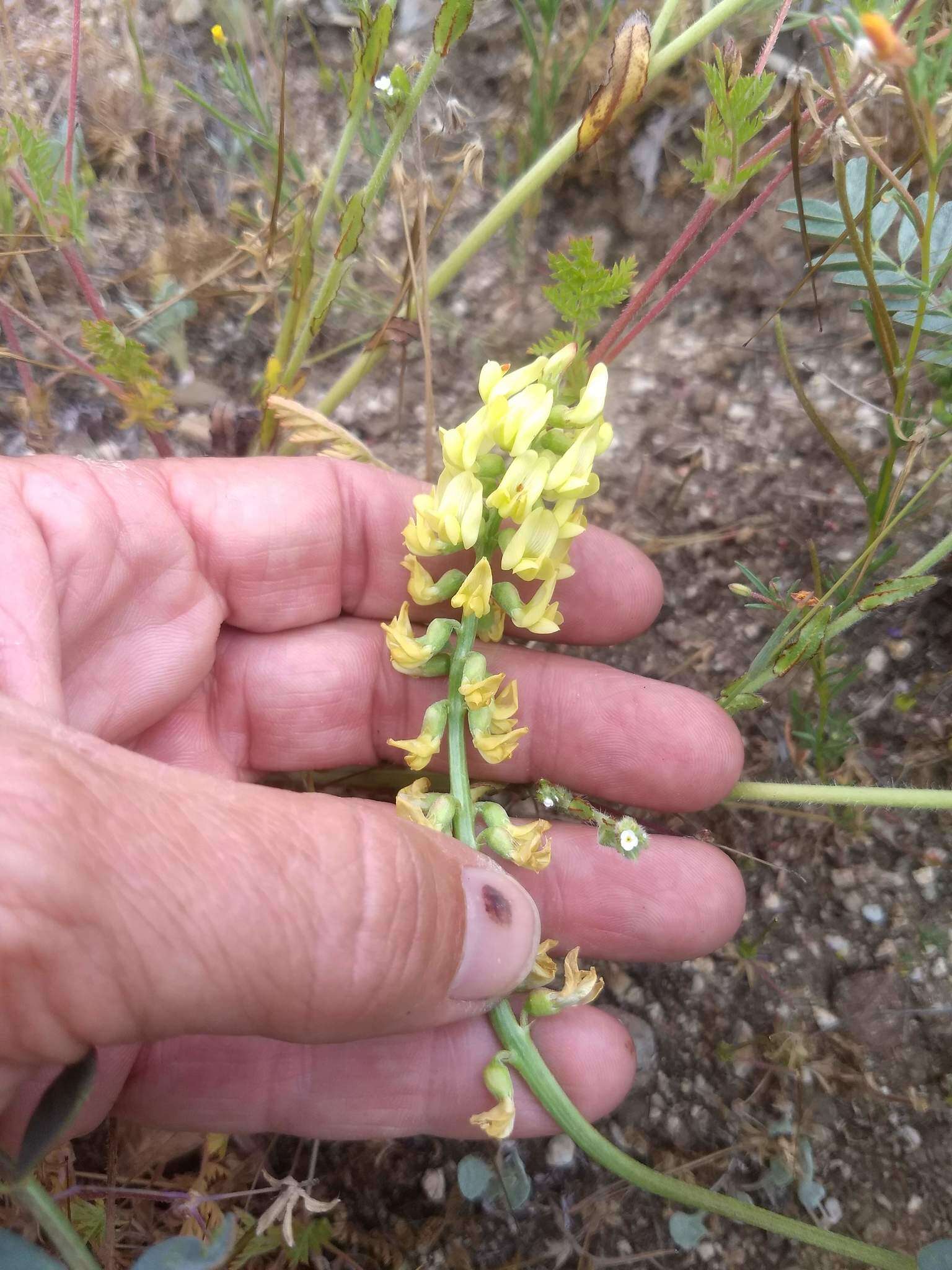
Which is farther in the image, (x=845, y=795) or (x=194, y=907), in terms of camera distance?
(x=845, y=795)

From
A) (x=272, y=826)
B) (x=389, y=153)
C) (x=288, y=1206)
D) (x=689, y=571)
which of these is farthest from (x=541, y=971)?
(x=389, y=153)

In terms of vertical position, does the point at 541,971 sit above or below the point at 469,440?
below

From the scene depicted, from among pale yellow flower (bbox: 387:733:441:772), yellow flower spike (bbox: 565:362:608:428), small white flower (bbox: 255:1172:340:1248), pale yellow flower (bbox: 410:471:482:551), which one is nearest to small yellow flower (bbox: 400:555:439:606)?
pale yellow flower (bbox: 410:471:482:551)

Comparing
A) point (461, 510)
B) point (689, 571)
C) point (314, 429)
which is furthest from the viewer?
point (689, 571)

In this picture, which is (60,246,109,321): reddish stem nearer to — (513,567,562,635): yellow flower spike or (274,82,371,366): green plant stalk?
(274,82,371,366): green plant stalk

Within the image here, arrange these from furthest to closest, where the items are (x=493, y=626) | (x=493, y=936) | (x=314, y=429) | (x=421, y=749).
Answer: (x=314, y=429), (x=493, y=626), (x=421, y=749), (x=493, y=936)

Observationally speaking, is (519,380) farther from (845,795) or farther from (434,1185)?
(434,1185)

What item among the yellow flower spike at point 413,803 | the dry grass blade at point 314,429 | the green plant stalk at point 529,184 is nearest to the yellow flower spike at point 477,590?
the yellow flower spike at point 413,803
